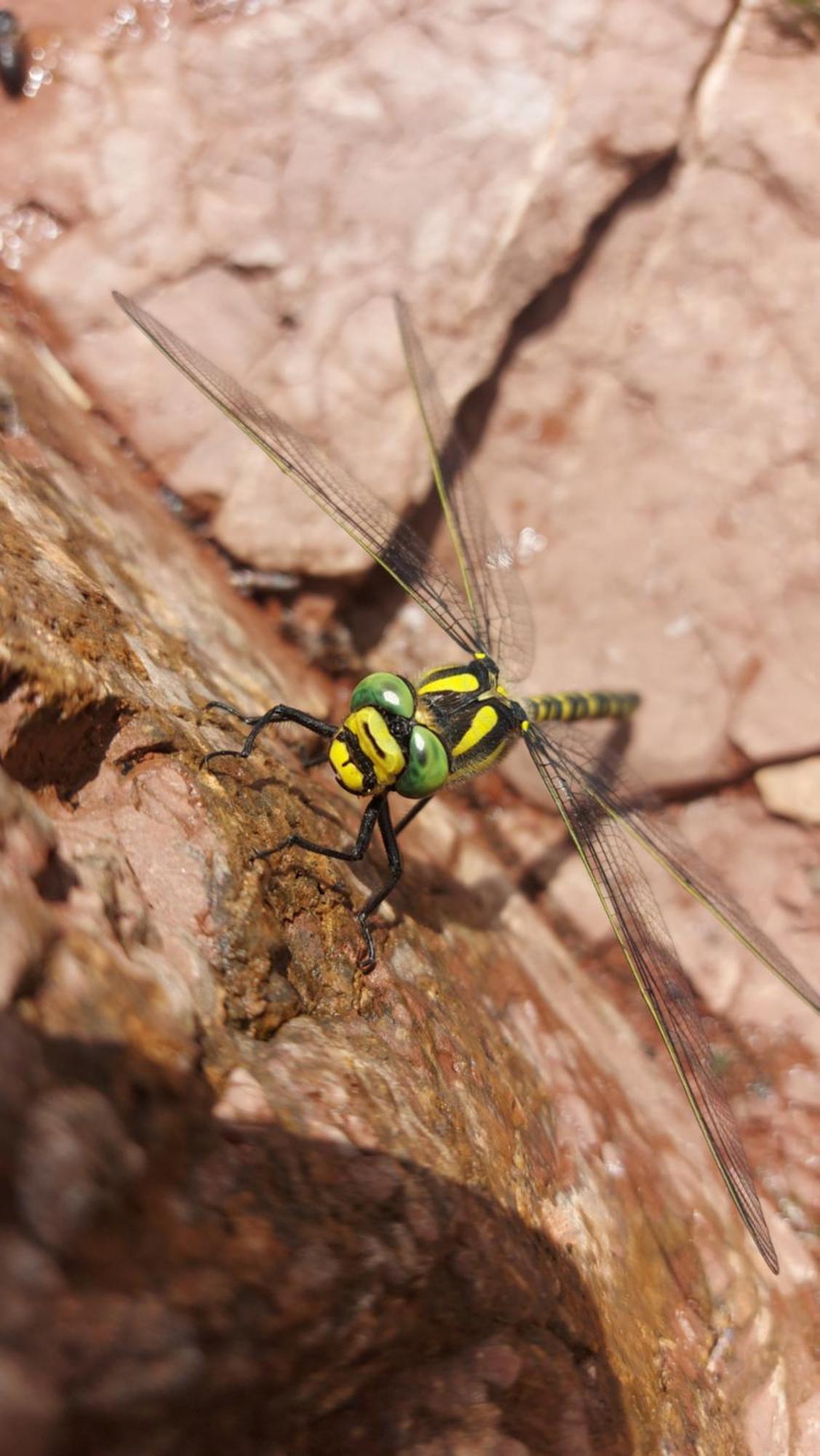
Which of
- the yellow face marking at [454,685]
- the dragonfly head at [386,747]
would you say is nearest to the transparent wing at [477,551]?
the yellow face marking at [454,685]

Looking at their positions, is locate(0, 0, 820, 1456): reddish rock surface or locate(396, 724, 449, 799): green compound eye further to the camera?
locate(396, 724, 449, 799): green compound eye

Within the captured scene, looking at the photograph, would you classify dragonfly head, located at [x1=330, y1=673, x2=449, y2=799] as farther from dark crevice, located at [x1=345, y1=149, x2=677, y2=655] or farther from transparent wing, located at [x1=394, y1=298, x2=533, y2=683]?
dark crevice, located at [x1=345, y1=149, x2=677, y2=655]

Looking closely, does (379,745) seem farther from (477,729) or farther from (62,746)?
(62,746)

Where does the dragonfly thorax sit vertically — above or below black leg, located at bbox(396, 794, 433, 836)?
above

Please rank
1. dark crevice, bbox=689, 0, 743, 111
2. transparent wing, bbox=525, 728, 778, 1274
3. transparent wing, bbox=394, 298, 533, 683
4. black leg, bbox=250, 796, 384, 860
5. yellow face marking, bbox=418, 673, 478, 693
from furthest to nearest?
transparent wing, bbox=394, 298, 533, 683 → dark crevice, bbox=689, 0, 743, 111 → yellow face marking, bbox=418, 673, 478, 693 → transparent wing, bbox=525, 728, 778, 1274 → black leg, bbox=250, 796, 384, 860

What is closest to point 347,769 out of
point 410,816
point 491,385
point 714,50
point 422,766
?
point 422,766

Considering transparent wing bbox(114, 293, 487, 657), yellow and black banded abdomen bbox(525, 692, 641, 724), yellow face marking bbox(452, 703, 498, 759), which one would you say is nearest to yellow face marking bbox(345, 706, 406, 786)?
yellow face marking bbox(452, 703, 498, 759)

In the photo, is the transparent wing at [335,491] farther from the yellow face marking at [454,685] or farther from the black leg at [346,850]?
the black leg at [346,850]

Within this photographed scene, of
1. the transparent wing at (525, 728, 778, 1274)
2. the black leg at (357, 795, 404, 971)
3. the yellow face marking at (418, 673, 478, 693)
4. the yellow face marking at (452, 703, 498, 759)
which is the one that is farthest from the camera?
the yellow face marking at (418, 673, 478, 693)

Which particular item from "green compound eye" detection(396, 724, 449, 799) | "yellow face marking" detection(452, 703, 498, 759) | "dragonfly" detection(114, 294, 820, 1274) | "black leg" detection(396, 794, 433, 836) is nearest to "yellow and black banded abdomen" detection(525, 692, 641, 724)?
"dragonfly" detection(114, 294, 820, 1274)

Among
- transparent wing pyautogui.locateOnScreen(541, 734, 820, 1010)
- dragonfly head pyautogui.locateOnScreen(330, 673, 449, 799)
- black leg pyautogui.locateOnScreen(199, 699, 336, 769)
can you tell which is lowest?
transparent wing pyautogui.locateOnScreen(541, 734, 820, 1010)
